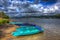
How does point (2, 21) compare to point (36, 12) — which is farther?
point (36, 12)

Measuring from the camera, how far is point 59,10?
3.49m

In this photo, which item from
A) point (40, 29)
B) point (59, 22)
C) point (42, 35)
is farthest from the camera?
point (59, 22)

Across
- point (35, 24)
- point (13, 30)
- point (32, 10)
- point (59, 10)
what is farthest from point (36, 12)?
point (13, 30)

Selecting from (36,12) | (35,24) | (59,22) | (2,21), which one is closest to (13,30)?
(2,21)

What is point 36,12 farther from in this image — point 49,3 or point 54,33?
point 54,33

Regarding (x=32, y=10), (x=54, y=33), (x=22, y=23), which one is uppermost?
(x=32, y=10)

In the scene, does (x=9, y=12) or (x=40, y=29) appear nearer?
(x=40, y=29)

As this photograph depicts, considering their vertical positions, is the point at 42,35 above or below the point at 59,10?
below

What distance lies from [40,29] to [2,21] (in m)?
0.80

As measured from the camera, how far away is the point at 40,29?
123 inches

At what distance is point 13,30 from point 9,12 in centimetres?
57

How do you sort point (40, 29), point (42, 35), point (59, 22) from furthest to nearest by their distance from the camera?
point (59, 22) → point (40, 29) → point (42, 35)

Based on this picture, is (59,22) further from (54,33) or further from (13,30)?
(13,30)

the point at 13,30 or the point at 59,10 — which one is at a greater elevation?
the point at 59,10
